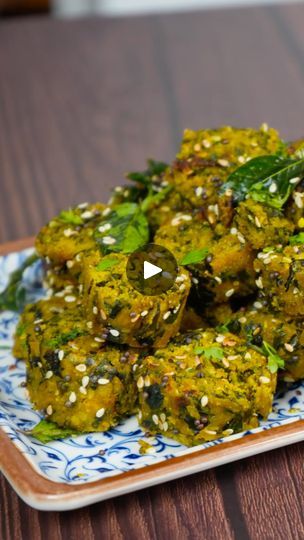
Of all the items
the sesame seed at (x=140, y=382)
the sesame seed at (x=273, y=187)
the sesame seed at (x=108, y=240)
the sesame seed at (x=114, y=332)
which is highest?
the sesame seed at (x=273, y=187)

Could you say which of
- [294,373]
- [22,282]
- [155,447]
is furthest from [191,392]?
[22,282]

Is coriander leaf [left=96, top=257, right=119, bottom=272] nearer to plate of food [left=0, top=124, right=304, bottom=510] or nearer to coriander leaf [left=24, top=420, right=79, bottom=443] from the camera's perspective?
plate of food [left=0, top=124, right=304, bottom=510]

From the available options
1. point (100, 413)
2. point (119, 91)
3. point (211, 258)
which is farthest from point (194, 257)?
point (119, 91)

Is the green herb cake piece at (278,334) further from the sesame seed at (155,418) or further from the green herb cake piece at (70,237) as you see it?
the green herb cake piece at (70,237)

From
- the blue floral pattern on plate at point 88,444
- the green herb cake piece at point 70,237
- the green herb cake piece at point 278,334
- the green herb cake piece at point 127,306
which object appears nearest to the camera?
the blue floral pattern on plate at point 88,444

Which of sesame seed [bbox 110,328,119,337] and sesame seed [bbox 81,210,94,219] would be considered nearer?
sesame seed [bbox 110,328,119,337]

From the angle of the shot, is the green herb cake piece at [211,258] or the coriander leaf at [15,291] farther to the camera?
the coriander leaf at [15,291]

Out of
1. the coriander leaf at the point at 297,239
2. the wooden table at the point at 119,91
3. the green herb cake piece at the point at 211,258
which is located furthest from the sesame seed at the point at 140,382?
the wooden table at the point at 119,91

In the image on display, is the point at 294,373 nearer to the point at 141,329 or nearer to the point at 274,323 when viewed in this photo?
the point at 274,323

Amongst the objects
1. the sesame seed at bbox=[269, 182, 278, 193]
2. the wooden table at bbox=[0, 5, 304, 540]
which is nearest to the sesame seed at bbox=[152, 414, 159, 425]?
the sesame seed at bbox=[269, 182, 278, 193]
